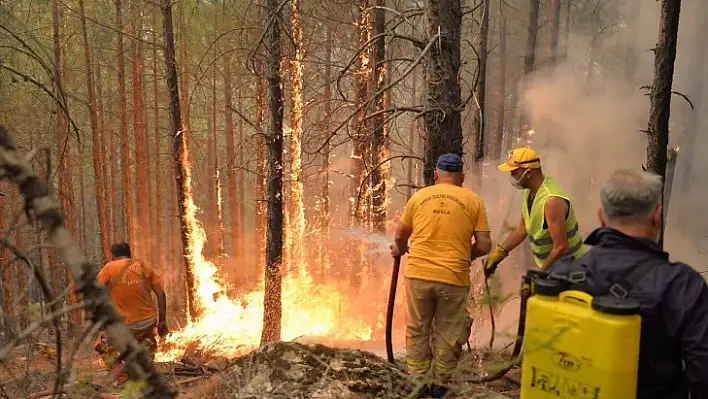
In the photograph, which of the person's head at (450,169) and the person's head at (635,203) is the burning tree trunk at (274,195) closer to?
the person's head at (450,169)

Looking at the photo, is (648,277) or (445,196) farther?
(445,196)

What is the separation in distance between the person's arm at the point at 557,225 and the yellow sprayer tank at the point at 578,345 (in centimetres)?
193

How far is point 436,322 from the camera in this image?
158 inches

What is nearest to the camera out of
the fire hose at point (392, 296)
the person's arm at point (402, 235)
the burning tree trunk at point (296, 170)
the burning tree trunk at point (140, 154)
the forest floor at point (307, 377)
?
the forest floor at point (307, 377)

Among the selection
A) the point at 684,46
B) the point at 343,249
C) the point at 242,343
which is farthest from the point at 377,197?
the point at 684,46

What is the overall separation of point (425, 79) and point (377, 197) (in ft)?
24.1

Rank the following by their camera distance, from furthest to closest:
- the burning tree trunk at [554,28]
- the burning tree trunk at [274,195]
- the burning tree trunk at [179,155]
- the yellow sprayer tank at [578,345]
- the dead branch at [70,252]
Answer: the burning tree trunk at [554,28], the burning tree trunk at [179,155], the burning tree trunk at [274,195], the yellow sprayer tank at [578,345], the dead branch at [70,252]

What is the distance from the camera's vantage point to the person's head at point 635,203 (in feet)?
6.23

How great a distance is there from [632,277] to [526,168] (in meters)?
2.19

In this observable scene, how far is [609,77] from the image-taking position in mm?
21094

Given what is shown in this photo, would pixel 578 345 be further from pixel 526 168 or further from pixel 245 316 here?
pixel 245 316

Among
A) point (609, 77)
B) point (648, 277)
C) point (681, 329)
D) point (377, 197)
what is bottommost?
point (377, 197)

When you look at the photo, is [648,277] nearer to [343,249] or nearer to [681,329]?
[681,329]

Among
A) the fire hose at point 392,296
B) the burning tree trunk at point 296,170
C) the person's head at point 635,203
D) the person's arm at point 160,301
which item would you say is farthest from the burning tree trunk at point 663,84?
the burning tree trunk at point 296,170
